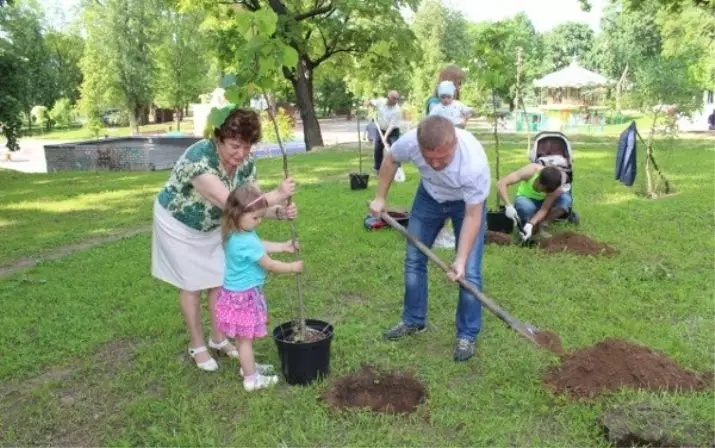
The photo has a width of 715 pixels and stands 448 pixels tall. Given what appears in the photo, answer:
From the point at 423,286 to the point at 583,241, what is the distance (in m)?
2.63

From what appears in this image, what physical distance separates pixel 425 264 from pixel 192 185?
1.57 metres

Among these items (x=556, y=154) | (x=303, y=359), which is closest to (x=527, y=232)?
(x=556, y=154)

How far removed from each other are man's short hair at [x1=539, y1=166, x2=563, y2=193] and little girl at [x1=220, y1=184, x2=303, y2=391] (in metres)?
3.79

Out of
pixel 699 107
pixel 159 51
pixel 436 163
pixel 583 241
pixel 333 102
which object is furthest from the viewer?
pixel 333 102

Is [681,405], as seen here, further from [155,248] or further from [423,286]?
[155,248]

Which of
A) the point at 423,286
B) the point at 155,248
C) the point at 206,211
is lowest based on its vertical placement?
the point at 423,286

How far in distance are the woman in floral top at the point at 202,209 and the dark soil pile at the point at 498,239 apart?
340cm

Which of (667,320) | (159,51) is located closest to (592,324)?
(667,320)

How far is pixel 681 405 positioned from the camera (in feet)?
9.97

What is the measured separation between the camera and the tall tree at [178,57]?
118 ft

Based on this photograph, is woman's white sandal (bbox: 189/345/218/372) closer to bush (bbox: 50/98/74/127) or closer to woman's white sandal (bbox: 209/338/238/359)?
woman's white sandal (bbox: 209/338/238/359)

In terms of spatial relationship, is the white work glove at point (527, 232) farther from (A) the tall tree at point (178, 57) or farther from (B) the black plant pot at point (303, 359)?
(A) the tall tree at point (178, 57)

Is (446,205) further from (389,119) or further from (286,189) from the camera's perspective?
(389,119)

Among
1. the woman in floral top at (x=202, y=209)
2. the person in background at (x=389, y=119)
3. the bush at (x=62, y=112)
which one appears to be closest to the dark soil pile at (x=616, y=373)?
the woman in floral top at (x=202, y=209)
